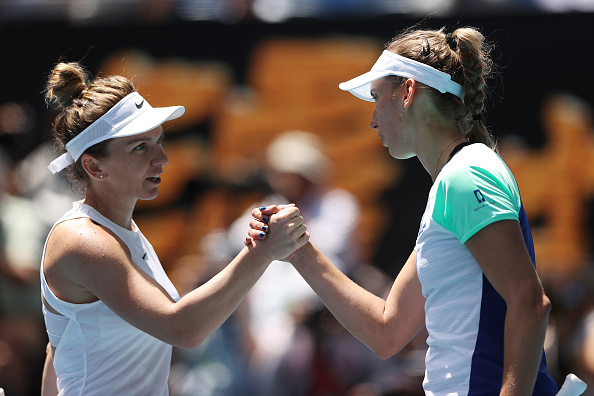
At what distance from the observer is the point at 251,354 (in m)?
5.57

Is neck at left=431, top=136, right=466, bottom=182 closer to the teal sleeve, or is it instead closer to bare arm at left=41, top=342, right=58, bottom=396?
the teal sleeve

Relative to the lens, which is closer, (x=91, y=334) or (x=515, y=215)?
(x=515, y=215)

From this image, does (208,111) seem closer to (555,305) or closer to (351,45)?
(351,45)

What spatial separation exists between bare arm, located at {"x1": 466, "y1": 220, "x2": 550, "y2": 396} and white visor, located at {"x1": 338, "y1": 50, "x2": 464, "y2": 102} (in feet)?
1.76

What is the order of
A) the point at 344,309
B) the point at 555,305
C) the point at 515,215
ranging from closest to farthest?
the point at 515,215 → the point at 344,309 → the point at 555,305

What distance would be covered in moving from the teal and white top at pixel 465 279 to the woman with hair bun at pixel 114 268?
687 mm

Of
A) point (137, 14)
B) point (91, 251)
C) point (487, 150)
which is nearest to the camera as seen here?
point (487, 150)

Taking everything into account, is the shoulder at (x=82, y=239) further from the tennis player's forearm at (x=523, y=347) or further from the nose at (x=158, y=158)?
the tennis player's forearm at (x=523, y=347)

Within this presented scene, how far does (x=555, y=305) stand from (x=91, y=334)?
401 cm

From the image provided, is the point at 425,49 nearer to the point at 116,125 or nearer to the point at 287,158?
the point at 116,125

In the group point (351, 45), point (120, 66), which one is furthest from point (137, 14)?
point (351, 45)

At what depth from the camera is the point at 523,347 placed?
1972 millimetres

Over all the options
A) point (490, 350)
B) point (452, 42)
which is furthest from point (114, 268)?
point (452, 42)

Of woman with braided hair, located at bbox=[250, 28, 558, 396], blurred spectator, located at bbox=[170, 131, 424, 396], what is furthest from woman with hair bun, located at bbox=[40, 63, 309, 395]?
blurred spectator, located at bbox=[170, 131, 424, 396]
